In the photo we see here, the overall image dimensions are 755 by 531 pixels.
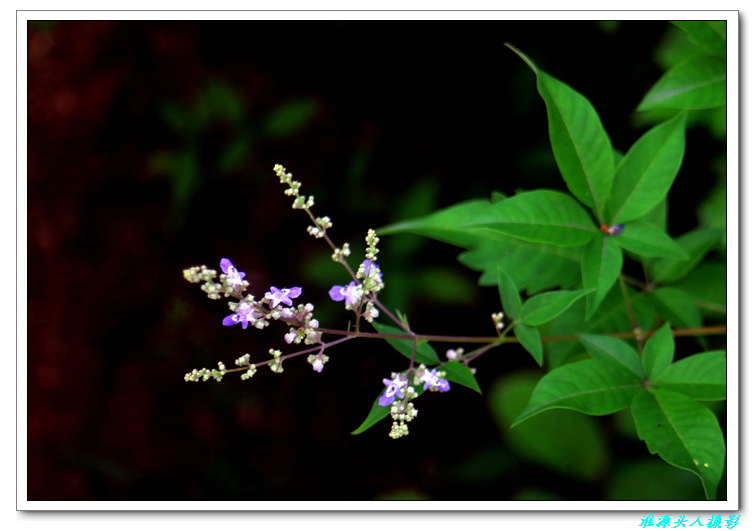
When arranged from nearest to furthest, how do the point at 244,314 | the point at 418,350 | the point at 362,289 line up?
the point at 244,314
the point at 362,289
the point at 418,350

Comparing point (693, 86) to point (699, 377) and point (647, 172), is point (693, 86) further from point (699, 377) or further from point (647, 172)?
point (699, 377)

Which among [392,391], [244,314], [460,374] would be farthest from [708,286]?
[244,314]

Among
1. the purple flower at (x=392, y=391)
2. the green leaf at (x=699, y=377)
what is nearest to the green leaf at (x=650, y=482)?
the green leaf at (x=699, y=377)

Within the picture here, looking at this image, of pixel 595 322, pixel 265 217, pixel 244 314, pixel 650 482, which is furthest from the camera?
pixel 265 217

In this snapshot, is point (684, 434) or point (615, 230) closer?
point (684, 434)

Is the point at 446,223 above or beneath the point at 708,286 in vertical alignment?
above

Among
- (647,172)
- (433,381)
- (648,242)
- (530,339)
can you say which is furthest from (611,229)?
(433,381)

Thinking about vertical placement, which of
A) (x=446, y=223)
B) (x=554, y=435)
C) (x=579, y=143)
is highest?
(x=579, y=143)

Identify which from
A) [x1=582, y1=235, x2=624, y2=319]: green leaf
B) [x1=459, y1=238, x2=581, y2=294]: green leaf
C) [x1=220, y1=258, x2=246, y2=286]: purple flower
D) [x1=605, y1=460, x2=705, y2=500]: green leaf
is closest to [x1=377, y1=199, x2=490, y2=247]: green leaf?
[x1=459, y1=238, x2=581, y2=294]: green leaf
